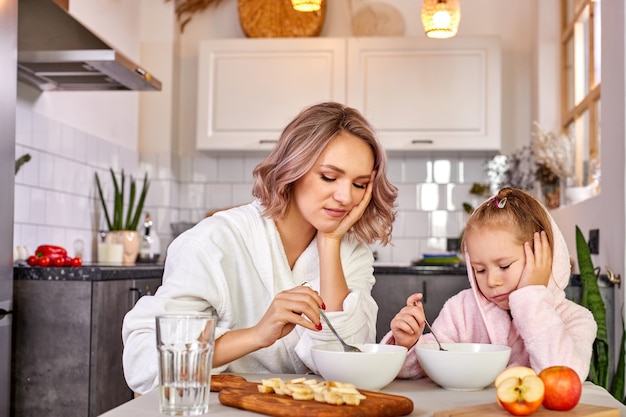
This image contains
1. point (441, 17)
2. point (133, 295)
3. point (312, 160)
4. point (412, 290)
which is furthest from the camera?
point (412, 290)

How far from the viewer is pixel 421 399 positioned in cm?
136

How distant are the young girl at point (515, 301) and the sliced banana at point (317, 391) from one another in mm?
415

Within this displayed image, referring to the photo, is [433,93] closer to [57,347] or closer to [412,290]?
[412,290]

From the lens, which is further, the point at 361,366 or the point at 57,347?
the point at 57,347

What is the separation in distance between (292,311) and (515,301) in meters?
0.47

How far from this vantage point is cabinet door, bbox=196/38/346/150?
206 inches

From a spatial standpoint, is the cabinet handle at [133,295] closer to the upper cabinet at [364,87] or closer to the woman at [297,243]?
the woman at [297,243]

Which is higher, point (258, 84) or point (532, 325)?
point (258, 84)

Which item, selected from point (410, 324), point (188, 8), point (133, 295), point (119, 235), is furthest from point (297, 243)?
point (188, 8)

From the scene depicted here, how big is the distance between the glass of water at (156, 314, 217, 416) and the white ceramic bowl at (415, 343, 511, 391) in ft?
1.35

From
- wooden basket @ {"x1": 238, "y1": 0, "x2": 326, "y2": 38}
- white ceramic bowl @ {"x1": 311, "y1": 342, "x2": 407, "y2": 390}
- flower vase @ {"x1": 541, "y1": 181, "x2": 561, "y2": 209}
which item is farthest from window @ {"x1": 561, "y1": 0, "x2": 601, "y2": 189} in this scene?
white ceramic bowl @ {"x1": 311, "y1": 342, "x2": 407, "y2": 390}

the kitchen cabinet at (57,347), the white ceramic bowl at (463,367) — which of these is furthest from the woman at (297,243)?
the kitchen cabinet at (57,347)

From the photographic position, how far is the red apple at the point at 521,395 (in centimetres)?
117

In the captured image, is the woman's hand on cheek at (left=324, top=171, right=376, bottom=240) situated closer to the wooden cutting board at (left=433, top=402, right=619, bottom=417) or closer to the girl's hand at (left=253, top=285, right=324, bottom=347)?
the girl's hand at (left=253, top=285, right=324, bottom=347)
